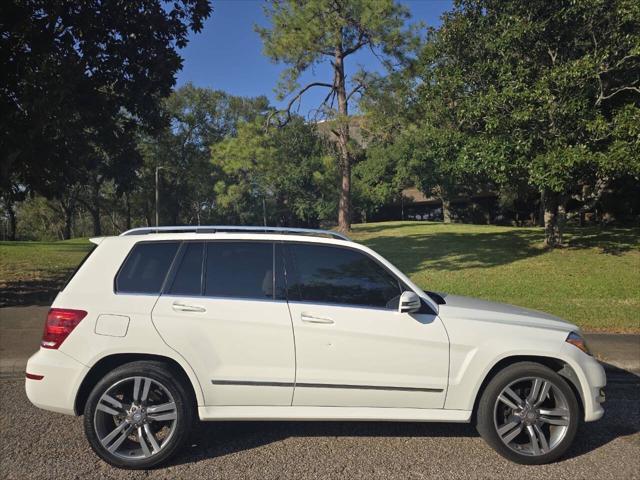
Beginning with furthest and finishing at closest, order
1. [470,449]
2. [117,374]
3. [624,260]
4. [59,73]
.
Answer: [624,260] → [59,73] → [470,449] → [117,374]

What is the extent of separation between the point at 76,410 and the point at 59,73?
24.2 ft

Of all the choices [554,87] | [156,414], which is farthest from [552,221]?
[156,414]

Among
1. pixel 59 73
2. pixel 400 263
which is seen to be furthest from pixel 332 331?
pixel 400 263

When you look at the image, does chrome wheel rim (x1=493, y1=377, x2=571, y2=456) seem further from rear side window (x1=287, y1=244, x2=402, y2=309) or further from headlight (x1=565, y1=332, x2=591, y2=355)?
rear side window (x1=287, y1=244, x2=402, y2=309)

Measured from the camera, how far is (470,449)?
3947mm

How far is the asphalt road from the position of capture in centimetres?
355

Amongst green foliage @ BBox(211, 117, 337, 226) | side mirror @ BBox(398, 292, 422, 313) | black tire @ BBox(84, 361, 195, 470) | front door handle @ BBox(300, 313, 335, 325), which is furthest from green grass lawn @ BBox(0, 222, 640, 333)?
green foliage @ BBox(211, 117, 337, 226)

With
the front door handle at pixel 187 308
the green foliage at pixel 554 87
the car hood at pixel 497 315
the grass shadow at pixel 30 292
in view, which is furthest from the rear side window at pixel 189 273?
the green foliage at pixel 554 87

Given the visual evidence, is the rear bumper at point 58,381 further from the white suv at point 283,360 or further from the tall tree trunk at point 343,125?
the tall tree trunk at point 343,125

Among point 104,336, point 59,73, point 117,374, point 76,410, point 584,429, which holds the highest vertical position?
point 59,73

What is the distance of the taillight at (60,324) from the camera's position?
12.1ft

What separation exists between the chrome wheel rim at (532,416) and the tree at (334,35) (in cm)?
2188

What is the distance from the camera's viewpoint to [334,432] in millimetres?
4266

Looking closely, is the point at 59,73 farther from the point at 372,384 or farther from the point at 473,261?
the point at 473,261
